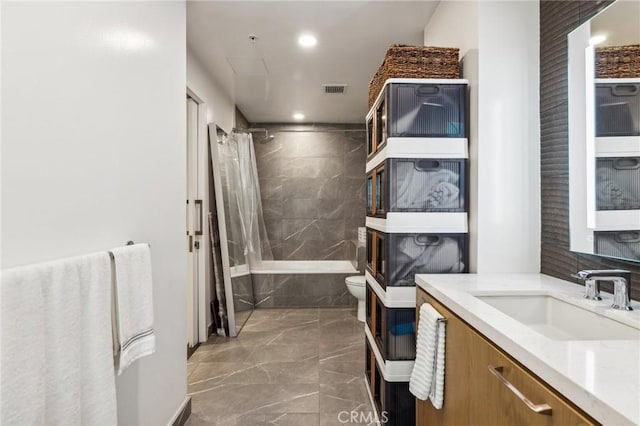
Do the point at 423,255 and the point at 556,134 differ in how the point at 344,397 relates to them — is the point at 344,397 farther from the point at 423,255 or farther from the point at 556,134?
the point at 556,134

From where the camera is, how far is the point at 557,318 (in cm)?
129

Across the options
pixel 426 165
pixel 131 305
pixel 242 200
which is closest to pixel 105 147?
pixel 131 305

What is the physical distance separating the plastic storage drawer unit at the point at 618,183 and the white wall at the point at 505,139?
14.8 inches

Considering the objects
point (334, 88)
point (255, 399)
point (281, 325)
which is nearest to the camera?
point (255, 399)

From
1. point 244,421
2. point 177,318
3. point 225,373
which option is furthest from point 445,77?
point 225,373

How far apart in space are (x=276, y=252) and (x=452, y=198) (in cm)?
376

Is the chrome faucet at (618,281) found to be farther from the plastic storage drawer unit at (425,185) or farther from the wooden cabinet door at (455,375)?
the plastic storage drawer unit at (425,185)

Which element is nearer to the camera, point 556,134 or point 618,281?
point 618,281

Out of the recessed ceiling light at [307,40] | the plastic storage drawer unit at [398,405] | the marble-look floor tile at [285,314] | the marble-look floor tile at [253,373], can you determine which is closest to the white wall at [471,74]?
the plastic storage drawer unit at [398,405]

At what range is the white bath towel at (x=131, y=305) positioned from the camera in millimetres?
1139

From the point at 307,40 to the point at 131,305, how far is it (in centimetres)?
228

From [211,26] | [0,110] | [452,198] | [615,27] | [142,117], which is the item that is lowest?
[452,198]

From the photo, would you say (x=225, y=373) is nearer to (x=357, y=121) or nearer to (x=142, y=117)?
(x=142, y=117)

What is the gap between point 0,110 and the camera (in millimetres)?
812
